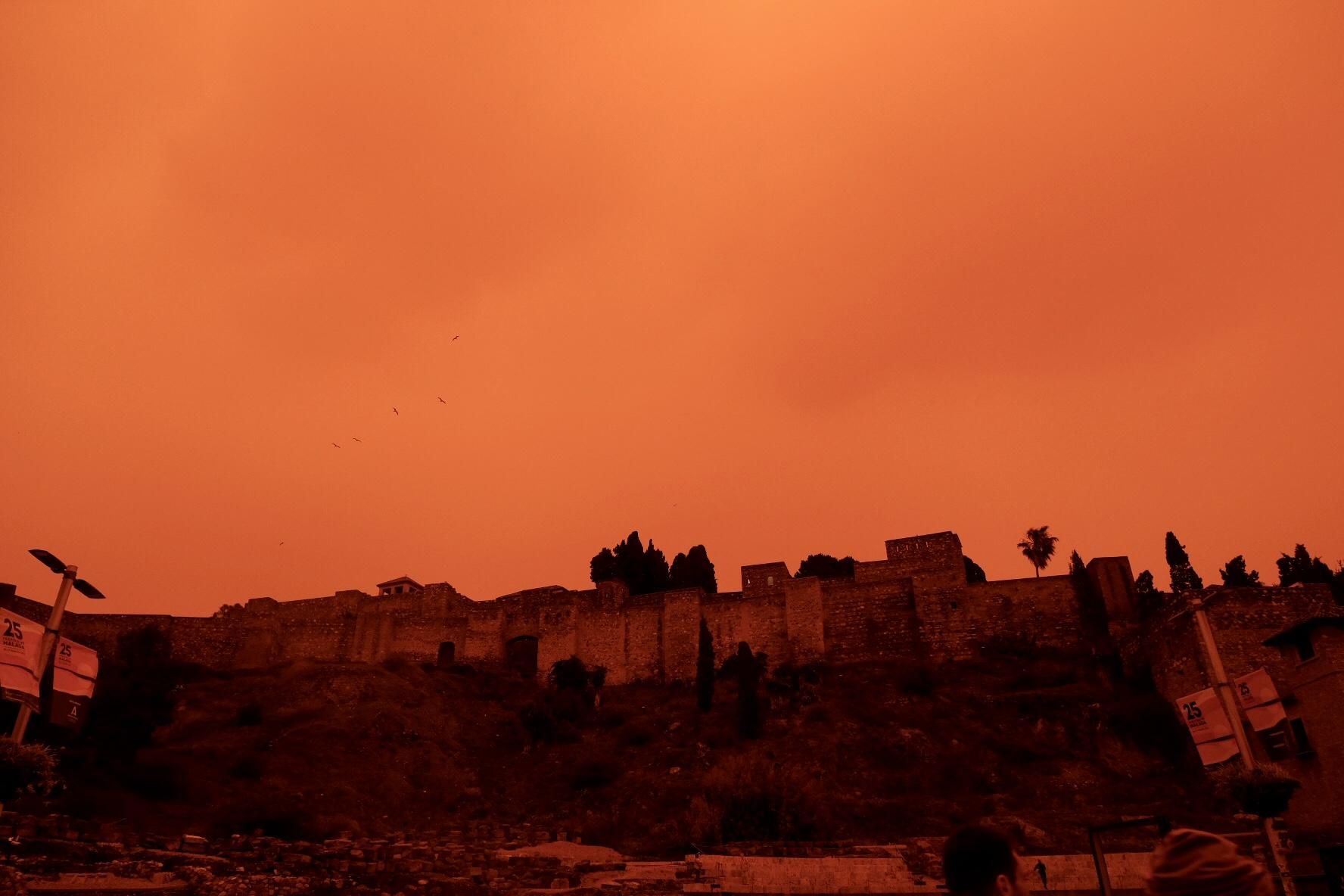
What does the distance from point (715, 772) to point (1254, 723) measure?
21805 mm

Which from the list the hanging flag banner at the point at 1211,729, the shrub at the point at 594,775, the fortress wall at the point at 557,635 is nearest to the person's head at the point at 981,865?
the hanging flag banner at the point at 1211,729

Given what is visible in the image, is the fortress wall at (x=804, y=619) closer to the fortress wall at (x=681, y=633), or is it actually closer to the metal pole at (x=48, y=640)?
the fortress wall at (x=681, y=633)

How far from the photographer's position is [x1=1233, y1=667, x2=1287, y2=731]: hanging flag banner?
35.3ft

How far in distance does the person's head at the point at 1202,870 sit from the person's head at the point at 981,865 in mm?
456

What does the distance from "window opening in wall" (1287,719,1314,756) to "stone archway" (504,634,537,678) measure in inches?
1412

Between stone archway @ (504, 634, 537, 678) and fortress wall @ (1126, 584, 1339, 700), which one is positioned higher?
stone archway @ (504, 634, 537, 678)

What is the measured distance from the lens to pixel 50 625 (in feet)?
33.6

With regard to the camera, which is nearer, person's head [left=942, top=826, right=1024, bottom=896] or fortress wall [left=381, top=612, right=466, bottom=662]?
person's head [left=942, top=826, right=1024, bottom=896]

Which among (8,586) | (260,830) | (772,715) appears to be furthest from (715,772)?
(8,586)

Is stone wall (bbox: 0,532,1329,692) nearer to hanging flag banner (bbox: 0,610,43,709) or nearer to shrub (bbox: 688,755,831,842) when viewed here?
shrub (bbox: 688,755,831,842)

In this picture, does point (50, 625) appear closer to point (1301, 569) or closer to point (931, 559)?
point (931, 559)

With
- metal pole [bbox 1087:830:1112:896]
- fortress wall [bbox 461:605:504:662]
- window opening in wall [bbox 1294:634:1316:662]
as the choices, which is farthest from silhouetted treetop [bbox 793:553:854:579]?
metal pole [bbox 1087:830:1112:896]

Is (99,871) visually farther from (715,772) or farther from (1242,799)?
(1242,799)

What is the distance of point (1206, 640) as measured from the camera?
11297 mm
